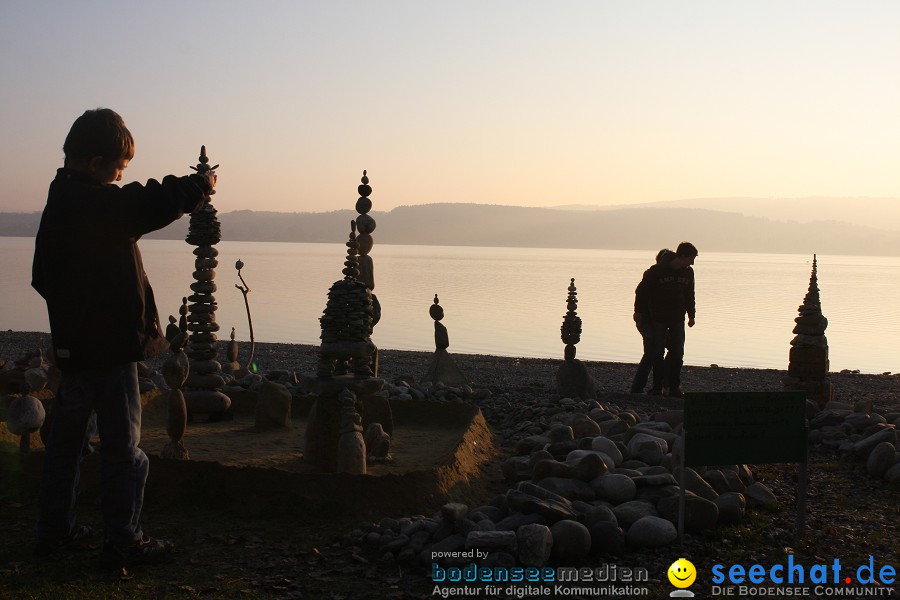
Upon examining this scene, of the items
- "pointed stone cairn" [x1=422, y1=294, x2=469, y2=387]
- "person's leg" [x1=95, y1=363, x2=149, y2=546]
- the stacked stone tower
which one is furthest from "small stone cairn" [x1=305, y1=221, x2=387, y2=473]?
the stacked stone tower

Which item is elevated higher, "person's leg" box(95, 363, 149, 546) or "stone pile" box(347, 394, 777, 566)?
"person's leg" box(95, 363, 149, 546)

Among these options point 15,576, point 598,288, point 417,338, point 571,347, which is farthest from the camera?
point 598,288

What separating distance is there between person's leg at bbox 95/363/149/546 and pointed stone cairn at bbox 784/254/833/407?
8936mm

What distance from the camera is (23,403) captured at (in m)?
6.84

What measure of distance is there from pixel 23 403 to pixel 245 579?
299cm

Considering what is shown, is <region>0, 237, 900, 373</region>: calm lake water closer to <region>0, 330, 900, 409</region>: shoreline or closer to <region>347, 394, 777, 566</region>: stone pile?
<region>0, 330, 900, 409</region>: shoreline

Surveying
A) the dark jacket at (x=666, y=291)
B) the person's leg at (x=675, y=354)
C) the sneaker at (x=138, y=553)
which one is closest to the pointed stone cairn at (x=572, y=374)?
the dark jacket at (x=666, y=291)

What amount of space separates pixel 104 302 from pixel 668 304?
29.9 ft

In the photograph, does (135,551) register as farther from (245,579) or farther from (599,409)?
(599,409)

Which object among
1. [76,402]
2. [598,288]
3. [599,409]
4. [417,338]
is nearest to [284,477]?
[76,402]

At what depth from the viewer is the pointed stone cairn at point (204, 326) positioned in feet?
31.3

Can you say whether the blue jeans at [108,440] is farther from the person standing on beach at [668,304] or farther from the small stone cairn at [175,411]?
the person standing on beach at [668,304]

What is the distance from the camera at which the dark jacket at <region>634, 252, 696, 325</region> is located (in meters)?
12.3

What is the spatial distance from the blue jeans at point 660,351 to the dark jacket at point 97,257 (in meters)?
8.91
